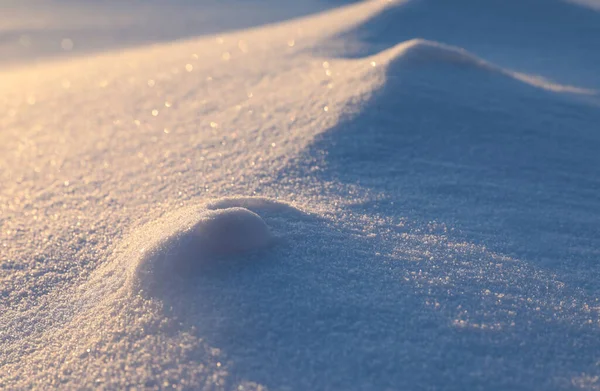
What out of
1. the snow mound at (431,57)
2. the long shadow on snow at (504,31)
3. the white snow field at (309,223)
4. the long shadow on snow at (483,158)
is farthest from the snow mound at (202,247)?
the long shadow on snow at (504,31)

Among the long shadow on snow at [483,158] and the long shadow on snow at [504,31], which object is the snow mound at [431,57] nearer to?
the long shadow on snow at [483,158]

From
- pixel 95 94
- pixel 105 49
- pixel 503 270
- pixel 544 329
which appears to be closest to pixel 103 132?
pixel 95 94

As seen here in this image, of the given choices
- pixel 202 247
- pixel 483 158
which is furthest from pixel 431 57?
pixel 202 247

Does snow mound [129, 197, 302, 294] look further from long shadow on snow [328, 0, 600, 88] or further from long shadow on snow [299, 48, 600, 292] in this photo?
long shadow on snow [328, 0, 600, 88]

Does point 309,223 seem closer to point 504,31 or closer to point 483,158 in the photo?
point 483,158

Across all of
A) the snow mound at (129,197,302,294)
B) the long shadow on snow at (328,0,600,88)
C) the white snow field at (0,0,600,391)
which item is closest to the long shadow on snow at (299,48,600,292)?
the white snow field at (0,0,600,391)
